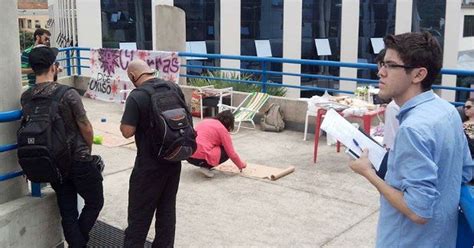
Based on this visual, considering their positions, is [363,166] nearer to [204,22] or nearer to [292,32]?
[204,22]

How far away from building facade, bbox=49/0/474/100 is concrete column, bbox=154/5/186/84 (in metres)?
17.2

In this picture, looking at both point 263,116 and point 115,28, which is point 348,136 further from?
point 115,28

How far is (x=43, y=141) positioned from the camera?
3.75m

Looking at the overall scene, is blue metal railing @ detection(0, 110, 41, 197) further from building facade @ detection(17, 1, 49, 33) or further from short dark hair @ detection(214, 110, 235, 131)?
building facade @ detection(17, 1, 49, 33)

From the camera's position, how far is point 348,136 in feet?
8.93

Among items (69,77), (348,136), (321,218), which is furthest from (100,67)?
(348,136)

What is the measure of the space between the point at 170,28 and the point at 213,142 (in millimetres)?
6064

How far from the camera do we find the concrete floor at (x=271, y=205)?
16.5 feet

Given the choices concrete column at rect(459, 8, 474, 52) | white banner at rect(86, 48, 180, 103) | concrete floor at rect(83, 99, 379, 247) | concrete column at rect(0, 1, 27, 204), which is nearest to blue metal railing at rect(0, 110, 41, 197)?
concrete column at rect(0, 1, 27, 204)

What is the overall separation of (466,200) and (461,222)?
0.12m

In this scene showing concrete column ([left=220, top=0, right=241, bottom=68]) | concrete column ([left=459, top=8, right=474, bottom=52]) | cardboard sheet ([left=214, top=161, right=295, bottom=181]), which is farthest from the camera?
concrete column ([left=459, top=8, right=474, bottom=52])

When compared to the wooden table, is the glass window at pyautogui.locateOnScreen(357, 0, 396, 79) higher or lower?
higher

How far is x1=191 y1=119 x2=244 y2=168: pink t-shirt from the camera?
21.9ft

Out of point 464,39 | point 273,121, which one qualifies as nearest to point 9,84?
point 273,121
